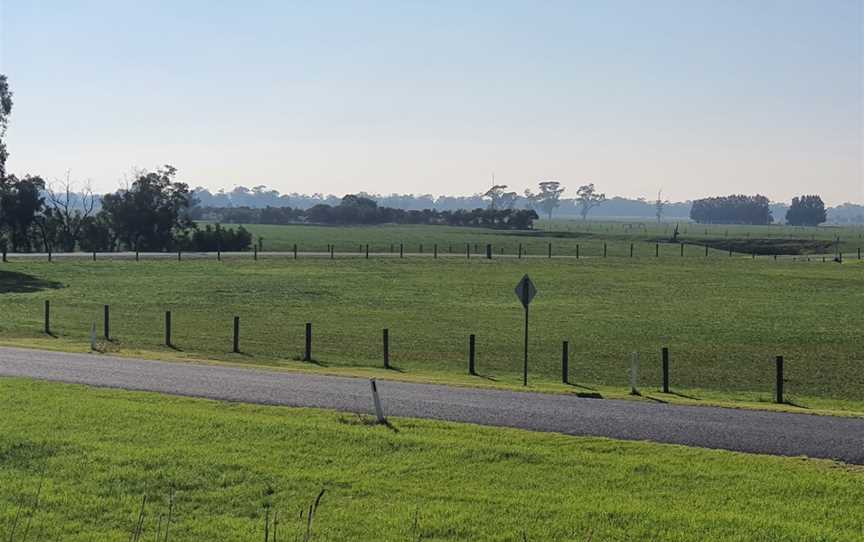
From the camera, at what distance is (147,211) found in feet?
330

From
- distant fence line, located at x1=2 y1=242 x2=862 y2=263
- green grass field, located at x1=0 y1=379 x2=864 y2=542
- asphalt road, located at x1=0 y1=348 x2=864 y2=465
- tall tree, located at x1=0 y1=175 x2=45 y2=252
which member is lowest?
asphalt road, located at x1=0 y1=348 x2=864 y2=465

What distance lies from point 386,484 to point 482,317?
1163 inches

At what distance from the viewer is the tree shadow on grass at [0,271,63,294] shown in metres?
49.3

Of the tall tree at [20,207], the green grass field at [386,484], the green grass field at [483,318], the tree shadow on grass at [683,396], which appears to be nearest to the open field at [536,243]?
the tall tree at [20,207]

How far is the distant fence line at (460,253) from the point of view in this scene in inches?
3088

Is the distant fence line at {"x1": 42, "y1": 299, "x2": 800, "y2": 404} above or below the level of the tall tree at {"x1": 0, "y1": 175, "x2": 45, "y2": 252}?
below

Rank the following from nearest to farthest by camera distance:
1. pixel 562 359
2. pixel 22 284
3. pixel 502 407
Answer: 1. pixel 502 407
2. pixel 562 359
3. pixel 22 284

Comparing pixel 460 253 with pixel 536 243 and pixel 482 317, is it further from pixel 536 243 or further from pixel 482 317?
pixel 482 317

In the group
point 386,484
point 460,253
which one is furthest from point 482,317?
point 460,253

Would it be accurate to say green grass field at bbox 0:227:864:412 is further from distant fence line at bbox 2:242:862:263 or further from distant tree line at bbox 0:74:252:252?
distant tree line at bbox 0:74:252:252

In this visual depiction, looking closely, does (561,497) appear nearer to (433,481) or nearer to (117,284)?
(433,481)

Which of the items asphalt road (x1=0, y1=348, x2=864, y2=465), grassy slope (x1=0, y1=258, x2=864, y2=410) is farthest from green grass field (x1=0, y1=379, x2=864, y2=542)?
grassy slope (x1=0, y1=258, x2=864, y2=410)

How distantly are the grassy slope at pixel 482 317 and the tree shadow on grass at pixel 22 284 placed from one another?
14 cm

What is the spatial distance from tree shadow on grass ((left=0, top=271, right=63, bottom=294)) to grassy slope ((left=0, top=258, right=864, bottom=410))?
0.14m
